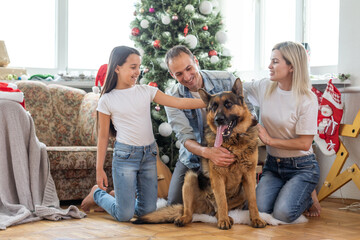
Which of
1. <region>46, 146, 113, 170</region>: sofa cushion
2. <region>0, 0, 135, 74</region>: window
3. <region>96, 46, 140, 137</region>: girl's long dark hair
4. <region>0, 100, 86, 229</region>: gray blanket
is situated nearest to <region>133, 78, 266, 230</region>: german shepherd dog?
<region>96, 46, 140, 137</region>: girl's long dark hair

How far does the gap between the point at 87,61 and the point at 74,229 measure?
11.3 ft

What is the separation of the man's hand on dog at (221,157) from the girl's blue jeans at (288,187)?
53 cm

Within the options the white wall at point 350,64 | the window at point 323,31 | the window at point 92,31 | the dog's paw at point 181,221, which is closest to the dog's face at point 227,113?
the dog's paw at point 181,221

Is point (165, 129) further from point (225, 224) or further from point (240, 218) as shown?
point (225, 224)

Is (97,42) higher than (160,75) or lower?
higher

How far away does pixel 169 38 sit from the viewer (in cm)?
435

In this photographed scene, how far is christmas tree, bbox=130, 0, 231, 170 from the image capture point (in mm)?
4391

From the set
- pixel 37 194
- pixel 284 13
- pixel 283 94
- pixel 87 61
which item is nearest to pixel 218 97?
pixel 283 94

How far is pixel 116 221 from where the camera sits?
2.82 metres

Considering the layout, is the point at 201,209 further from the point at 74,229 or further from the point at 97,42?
the point at 97,42

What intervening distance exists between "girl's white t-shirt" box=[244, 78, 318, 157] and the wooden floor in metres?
0.54

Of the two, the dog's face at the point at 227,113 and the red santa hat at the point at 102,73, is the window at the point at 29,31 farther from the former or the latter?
the dog's face at the point at 227,113

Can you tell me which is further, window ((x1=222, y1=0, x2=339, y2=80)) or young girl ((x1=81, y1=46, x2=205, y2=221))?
window ((x1=222, y1=0, x2=339, y2=80))

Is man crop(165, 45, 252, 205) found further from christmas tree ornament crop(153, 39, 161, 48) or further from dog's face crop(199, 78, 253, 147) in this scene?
christmas tree ornament crop(153, 39, 161, 48)
